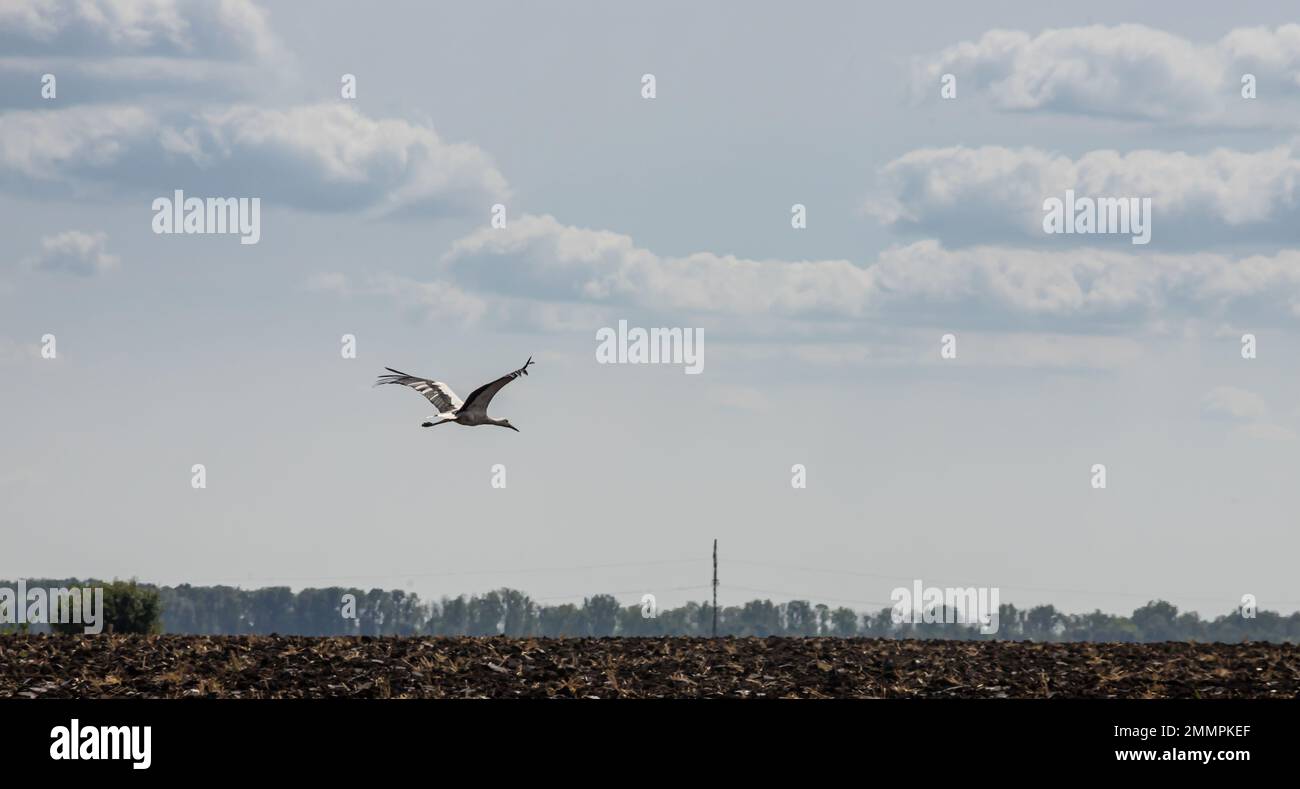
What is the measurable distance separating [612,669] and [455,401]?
6.91 m

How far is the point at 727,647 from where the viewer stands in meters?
47.8

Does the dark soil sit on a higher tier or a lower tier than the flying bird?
lower

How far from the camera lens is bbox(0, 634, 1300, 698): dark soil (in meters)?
39.0

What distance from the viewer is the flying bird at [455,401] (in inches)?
1502

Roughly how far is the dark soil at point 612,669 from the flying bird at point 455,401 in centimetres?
540

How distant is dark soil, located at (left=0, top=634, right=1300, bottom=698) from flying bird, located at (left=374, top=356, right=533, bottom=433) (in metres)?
5.40

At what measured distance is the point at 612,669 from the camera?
137 ft

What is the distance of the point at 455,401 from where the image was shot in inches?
1581
